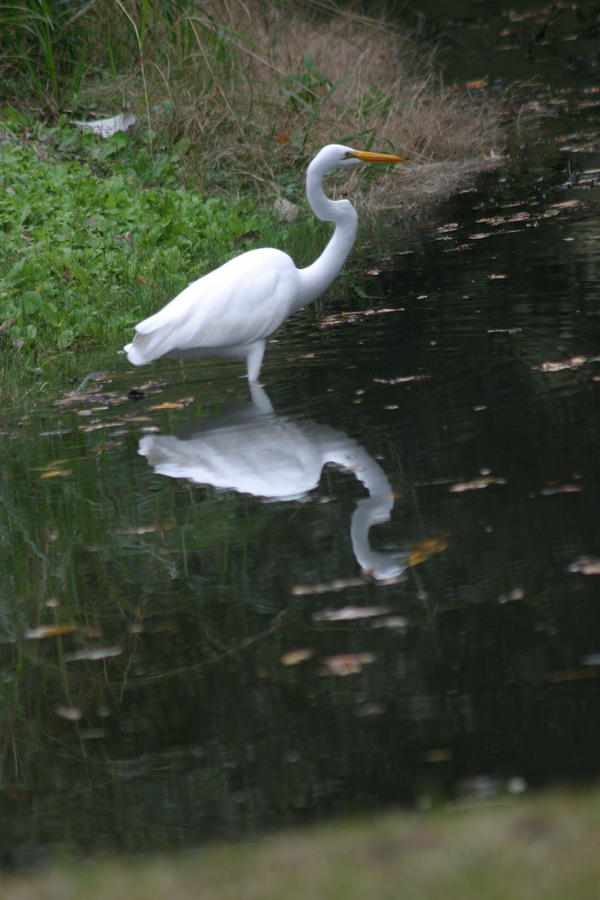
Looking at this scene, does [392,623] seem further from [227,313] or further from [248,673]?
[227,313]

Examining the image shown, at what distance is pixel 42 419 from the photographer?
265 inches

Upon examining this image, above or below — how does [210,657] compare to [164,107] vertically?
below

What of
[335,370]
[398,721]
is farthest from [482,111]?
[398,721]

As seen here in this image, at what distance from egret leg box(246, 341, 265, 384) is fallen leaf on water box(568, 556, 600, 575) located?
9.96 feet

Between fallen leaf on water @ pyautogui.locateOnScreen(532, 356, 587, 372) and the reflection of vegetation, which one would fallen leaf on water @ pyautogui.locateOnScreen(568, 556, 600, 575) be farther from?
fallen leaf on water @ pyautogui.locateOnScreen(532, 356, 587, 372)

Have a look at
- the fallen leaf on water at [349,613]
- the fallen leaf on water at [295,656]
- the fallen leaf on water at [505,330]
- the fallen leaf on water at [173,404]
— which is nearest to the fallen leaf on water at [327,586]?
the fallen leaf on water at [349,613]

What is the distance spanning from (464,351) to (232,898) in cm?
440

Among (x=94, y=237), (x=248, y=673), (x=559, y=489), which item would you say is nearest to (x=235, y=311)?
(x=559, y=489)

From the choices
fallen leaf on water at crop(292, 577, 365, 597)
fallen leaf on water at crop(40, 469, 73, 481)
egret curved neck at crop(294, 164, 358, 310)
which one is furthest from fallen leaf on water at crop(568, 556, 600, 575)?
egret curved neck at crop(294, 164, 358, 310)

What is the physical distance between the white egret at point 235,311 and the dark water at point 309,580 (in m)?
0.26

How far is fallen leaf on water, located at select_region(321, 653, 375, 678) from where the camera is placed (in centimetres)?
361

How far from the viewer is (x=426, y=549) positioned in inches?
171

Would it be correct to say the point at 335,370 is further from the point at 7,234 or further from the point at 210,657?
the point at 7,234

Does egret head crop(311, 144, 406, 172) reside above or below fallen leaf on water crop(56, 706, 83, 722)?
above
